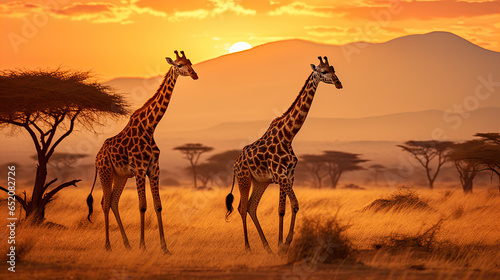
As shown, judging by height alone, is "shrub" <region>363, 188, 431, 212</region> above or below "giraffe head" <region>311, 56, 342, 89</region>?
below

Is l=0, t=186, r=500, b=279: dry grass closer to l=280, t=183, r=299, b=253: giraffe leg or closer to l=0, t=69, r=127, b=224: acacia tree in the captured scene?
l=280, t=183, r=299, b=253: giraffe leg

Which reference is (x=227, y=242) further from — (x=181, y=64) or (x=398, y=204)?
(x=398, y=204)

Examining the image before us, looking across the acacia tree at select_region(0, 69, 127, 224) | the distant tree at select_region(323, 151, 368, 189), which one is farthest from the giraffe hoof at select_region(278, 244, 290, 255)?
the distant tree at select_region(323, 151, 368, 189)

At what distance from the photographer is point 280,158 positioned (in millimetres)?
13953

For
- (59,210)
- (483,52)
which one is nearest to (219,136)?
(483,52)

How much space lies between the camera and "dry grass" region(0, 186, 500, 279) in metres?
12.5

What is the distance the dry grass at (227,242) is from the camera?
12.5m

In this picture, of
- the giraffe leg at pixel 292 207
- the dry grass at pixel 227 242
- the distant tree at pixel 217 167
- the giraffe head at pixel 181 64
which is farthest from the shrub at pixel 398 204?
the distant tree at pixel 217 167

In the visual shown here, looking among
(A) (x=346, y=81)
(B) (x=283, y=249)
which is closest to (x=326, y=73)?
(B) (x=283, y=249)

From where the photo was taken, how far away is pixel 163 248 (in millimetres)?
13898

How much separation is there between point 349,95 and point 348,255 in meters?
127

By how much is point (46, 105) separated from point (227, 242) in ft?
21.3

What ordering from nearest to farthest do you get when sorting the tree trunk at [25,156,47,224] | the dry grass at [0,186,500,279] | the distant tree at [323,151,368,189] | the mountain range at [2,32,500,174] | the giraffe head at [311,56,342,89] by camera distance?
1. the dry grass at [0,186,500,279]
2. the giraffe head at [311,56,342,89]
3. the tree trunk at [25,156,47,224]
4. the distant tree at [323,151,368,189]
5. the mountain range at [2,32,500,174]

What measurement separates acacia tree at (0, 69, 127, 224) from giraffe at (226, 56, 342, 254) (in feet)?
20.2
